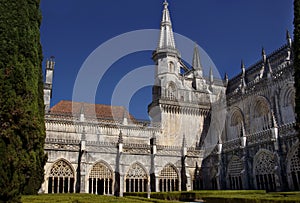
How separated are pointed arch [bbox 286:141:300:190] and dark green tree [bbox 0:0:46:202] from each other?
54.6ft

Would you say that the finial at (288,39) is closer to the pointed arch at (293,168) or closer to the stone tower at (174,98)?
the stone tower at (174,98)

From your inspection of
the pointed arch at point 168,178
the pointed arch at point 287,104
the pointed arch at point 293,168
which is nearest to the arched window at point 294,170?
the pointed arch at point 293,168

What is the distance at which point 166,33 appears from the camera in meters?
38.1

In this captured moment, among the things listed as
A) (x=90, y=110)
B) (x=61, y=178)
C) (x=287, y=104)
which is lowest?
(x=61, y=178)

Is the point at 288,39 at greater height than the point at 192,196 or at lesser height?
greater

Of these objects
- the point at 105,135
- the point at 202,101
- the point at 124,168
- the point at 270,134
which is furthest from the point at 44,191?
the point at 202,101

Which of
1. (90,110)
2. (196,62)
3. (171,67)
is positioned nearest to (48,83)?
(90,110)

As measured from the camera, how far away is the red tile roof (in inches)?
1200

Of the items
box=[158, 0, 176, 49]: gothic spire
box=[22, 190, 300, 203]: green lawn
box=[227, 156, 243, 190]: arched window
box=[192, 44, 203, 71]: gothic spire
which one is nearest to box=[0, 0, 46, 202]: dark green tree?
box=[22, 190, 300, 203]: green lawn

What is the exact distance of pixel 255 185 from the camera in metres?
21.5

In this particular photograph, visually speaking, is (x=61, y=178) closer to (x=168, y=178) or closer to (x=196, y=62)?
(x=168, y=178)

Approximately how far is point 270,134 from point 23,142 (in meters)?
17.7

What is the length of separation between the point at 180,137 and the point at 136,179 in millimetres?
10843

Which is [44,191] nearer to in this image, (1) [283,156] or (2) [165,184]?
(2) [165,184]
